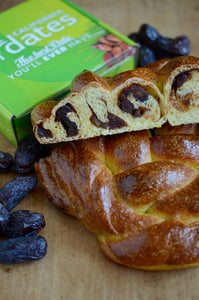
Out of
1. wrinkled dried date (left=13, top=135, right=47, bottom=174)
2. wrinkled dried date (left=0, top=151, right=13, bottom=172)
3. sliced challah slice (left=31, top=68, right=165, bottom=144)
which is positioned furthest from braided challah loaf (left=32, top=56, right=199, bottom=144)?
wrinkled dried date (left=0, top=151, right=13, bottom=172)

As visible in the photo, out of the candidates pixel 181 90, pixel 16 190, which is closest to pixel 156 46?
pixel 181 90

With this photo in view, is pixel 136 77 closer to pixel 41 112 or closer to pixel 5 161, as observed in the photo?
pixel 41 112

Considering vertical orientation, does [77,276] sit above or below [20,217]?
below

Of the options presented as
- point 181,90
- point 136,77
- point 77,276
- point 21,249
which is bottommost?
point 77,276

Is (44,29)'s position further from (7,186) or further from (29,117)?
(7,186)

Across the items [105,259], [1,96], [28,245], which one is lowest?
[105,259]

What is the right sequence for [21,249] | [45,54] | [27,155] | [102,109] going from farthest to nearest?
[45,54], [27,155], [102,109], [21,249]

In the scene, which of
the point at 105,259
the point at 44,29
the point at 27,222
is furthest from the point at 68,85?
the point at 105,259

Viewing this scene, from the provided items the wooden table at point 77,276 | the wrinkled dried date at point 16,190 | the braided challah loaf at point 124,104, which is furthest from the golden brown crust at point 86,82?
the wooden table at point 77,276
